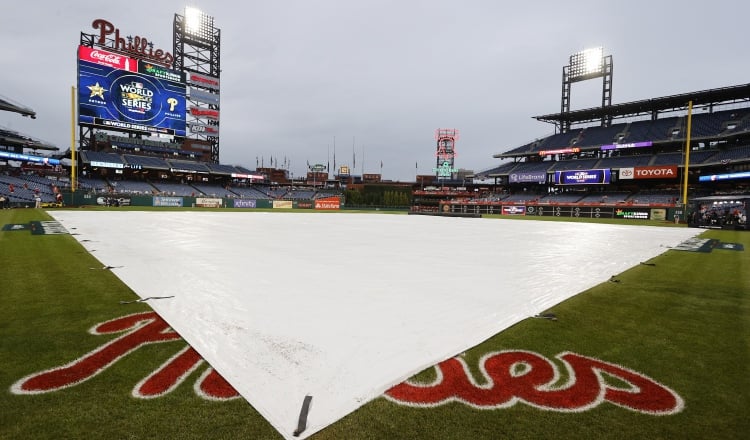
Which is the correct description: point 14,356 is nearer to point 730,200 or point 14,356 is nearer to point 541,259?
point 541,259

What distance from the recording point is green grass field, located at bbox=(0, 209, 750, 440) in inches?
91.8

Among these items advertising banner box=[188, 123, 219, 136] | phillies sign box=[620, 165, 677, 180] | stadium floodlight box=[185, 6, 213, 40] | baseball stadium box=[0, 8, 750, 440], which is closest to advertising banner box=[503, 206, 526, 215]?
phillies sign box=[620, 165, 677, 180]

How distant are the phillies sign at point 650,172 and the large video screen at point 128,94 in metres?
66.9

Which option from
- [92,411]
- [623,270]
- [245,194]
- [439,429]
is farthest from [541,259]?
[245,194]

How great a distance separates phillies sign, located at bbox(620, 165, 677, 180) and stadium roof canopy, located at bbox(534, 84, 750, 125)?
11.3 m

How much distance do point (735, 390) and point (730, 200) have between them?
30180 millimetres

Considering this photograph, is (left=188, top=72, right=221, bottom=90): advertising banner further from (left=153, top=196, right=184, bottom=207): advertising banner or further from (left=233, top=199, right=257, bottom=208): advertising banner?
(left=153, top=196, right=184, bottom=207): advertising banner

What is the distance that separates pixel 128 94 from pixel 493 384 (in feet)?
208

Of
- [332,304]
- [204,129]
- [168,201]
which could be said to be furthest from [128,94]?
[332,304]

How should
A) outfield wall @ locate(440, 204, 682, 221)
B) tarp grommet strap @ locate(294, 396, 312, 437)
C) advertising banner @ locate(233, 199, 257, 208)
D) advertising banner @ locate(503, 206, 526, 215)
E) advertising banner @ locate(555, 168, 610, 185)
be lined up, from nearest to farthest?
tarp grommet strap @ locate(294, 396, 312, 437) < outfield wall @ locate(440, 204, 682, 221) < advertising banner @ locate(555, 168, 610, 185) < advertising banner @ locate(233, 199, 257, 208) < advertising banner @ locate(503, 206, 526, 215)

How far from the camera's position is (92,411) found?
98.0 inches

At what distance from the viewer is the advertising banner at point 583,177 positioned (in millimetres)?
50719

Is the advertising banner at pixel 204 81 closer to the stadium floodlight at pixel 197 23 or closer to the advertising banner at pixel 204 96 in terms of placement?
the advertising banner at pixel 204 96

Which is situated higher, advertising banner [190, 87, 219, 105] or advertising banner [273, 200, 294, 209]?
advertising banner [190, 87, 219, 105]
